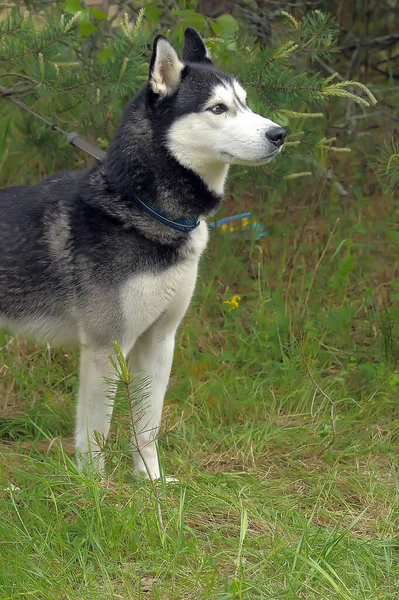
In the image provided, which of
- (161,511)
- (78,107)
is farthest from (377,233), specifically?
(161,511)

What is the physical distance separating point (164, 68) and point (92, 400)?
4.15ft

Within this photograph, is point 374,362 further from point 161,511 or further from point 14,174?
point 14,174

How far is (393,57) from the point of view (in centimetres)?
595

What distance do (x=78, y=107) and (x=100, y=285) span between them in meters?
1.65

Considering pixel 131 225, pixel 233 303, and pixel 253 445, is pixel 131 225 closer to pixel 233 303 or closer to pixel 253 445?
pixel 253 445

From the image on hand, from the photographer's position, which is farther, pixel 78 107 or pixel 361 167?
pixel 361 167

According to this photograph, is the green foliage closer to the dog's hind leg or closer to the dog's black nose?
the dog's black nose

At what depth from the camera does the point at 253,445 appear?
12.0ft

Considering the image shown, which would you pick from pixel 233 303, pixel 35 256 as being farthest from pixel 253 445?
pixel 35 256

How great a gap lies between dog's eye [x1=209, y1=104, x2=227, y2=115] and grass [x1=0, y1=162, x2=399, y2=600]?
3.69ft

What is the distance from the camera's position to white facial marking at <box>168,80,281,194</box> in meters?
3.07

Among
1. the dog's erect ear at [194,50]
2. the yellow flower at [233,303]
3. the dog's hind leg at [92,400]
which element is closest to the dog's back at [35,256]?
the dog's hind leg at [92,400]

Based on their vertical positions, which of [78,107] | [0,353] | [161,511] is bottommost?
[0,353]

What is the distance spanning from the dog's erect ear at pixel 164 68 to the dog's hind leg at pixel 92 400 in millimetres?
987
